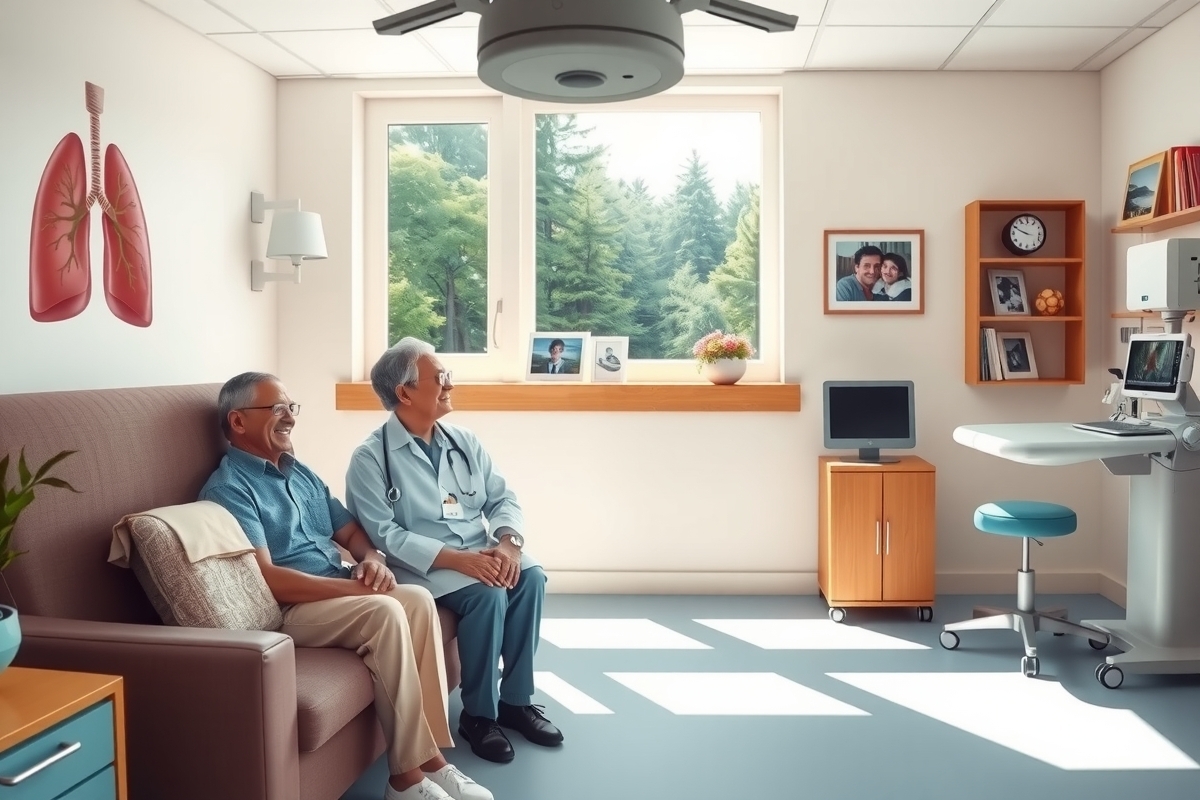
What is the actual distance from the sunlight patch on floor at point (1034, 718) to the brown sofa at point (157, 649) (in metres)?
1.71

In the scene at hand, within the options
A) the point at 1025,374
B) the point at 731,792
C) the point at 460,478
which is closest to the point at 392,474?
the point at 460,478

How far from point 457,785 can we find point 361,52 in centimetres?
302

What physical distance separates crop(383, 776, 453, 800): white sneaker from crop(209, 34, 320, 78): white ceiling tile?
9.70 feet

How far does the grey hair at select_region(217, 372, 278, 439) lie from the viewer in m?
2.68

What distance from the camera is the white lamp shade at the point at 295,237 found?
3922 millimetres

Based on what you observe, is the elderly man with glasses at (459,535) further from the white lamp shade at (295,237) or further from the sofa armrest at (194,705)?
the white lamp shade at (295,237)

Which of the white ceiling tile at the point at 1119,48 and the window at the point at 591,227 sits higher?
the white ceiling tile at the point at 1119,48

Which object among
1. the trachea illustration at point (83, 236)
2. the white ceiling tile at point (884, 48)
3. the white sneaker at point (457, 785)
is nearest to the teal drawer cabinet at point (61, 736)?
the white sneaker at point (457, 785)

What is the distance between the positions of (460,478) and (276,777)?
4.09 ft

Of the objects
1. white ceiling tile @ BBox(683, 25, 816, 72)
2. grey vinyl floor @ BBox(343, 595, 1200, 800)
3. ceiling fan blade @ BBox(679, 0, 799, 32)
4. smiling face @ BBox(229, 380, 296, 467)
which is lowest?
grey vinyl floor @ BBox(343, 595, 1200, 800)

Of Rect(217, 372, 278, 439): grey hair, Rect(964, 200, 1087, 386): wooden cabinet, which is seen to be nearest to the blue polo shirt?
Rect(217, 372, 278, 439): grey hair

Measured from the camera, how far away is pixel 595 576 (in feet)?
14.6

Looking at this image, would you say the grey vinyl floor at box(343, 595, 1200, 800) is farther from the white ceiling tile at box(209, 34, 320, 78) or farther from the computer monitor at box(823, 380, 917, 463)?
the white ceiling tile at box(209, 34, 320, 78)

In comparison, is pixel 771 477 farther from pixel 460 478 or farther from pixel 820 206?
pixel 460 478
